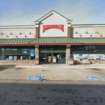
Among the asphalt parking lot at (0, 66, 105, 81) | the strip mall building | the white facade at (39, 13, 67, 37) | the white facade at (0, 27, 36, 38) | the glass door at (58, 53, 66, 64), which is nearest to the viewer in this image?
the asphalt parking lot at (0, 66, 105, 81)

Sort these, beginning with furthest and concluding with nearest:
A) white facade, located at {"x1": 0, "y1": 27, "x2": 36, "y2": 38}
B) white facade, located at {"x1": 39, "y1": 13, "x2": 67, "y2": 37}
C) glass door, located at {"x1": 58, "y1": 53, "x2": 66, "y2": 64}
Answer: white facade, located at {"x1": 0, "y1": 27, "x2": 36, "y2": 38} → white facade, located at {"x1": 39, "y1": 13, "x2": 67, "y2": 37} → glass door, located at {"x1": 58, "y1": 53, "x2": 66, "y2": 64}

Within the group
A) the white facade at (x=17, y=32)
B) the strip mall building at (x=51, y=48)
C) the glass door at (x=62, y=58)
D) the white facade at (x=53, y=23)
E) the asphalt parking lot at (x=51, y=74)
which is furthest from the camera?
Answer: the white facade at (x=17, y=32)

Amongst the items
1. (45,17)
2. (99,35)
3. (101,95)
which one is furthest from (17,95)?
(99,35)

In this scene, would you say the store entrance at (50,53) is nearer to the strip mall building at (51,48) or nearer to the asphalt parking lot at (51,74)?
the strip mall building at (51,48)

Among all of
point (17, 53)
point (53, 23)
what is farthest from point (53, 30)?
point (17, 53)

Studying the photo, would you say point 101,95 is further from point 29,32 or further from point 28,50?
point 29,32

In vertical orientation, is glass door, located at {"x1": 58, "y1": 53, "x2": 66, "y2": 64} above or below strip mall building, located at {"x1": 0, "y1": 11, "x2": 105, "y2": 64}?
below

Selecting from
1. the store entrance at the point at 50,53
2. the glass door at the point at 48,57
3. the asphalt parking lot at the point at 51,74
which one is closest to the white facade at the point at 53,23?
the store entrance at the point at 50,53

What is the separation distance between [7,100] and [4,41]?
50.0 feet

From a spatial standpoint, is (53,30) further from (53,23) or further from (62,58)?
(62,58)

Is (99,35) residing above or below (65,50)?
above

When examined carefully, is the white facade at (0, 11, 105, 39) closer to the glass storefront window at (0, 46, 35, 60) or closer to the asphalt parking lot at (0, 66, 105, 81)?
the glass storefront window at (0, 46, 35, 60)

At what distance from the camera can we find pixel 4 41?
16.1 m

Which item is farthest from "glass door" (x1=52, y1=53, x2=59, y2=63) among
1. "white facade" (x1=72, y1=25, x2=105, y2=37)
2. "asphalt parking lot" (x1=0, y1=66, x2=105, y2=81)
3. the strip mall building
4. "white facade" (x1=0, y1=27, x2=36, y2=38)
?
"white facade" (x1=0, y1=27, x2=36, y2=38)
